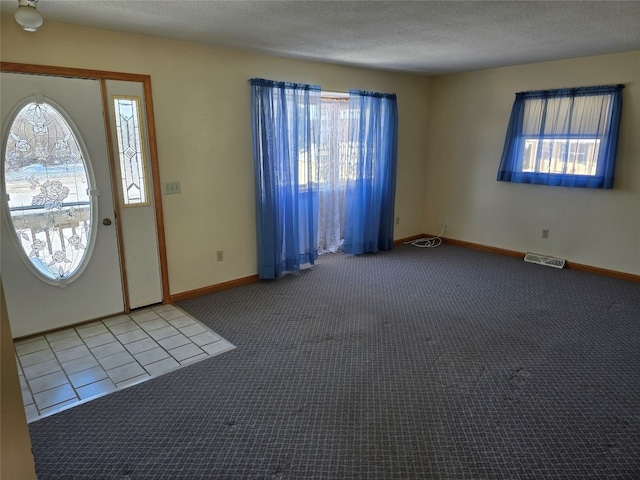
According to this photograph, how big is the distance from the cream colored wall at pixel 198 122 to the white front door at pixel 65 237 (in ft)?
0.69

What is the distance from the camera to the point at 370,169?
5.23m

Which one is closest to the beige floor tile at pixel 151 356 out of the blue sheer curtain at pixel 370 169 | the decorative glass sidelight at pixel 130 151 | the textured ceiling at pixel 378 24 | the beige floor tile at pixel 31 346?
the beige floor tile at pixel 31 346

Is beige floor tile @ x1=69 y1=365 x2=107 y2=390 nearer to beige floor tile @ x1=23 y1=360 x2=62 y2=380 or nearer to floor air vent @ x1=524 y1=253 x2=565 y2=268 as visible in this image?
beige floor tile @ x1=23 y1=360 x2=62 y2=380

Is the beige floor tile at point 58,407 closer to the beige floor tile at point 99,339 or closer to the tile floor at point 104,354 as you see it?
the tile floor at point 104,354

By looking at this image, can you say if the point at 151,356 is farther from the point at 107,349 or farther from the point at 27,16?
the point at 27,16

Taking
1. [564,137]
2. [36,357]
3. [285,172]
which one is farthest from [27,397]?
[564,137]

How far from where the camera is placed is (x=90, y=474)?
188 centimetres

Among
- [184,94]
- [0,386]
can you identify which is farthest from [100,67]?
[0,386]

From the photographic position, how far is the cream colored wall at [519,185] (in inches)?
168

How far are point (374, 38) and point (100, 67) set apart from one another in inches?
87.9

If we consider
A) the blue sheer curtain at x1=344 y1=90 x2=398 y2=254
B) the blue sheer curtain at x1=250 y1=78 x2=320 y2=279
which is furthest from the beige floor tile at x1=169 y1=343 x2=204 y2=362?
the blue sheer curtain at x1=344 y1=90 x2=398 y2=254

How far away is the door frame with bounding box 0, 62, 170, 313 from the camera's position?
9.63 ft

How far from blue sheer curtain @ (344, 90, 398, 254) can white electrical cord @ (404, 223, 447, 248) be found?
706mm

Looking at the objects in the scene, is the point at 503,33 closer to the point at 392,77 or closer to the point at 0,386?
the point at 392,77
